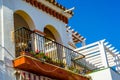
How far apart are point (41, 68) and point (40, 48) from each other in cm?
217

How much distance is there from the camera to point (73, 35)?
93.8 feet

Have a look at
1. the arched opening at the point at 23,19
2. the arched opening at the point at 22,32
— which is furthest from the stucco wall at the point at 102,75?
the arched opening at the point at 23,19

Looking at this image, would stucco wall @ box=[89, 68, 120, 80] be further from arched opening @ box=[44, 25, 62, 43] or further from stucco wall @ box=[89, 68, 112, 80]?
arched opening @ box=[44, 25, 62, 43]

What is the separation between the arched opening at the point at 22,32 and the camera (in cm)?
1639

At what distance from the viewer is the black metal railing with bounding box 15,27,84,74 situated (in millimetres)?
16406

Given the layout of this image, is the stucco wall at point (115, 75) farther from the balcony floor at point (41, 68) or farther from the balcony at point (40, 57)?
the balcony floor at point (41, 68)

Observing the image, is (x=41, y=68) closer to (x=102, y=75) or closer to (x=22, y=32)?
(x=22, y=32)

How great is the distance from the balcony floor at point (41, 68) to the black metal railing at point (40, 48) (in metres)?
0.32

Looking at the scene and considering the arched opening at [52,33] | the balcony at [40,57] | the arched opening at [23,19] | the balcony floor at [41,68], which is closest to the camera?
the balcony floor at [41,68]

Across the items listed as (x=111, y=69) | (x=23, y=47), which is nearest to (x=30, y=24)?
(x=23, y=47)

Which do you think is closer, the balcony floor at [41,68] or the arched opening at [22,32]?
the balcony floor at [41,68]

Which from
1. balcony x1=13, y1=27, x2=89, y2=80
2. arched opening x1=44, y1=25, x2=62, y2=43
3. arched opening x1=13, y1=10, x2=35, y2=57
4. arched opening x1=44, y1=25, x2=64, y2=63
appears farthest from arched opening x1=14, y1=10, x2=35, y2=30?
arched opening x1=44, y1=25, x2=62, y2=43

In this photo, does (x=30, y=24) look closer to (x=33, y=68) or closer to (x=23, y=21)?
(x=23, y=21)

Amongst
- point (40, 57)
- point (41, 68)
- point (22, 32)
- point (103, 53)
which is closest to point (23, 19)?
point (22, 32)
